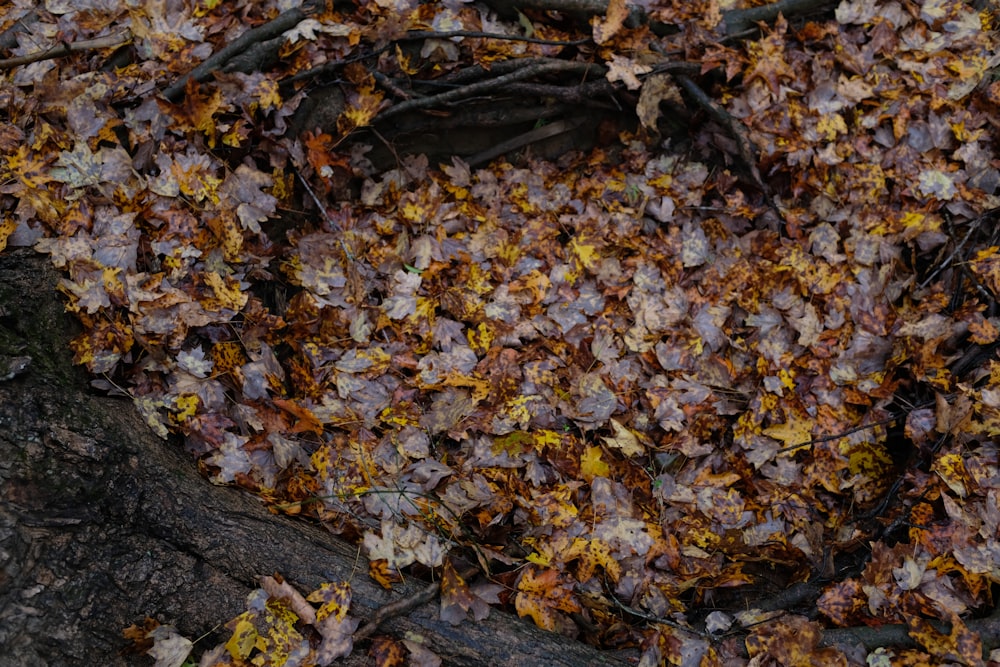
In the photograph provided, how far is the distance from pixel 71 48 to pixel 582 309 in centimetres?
261

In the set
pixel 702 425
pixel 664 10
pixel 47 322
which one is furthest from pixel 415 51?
pixel 702 425

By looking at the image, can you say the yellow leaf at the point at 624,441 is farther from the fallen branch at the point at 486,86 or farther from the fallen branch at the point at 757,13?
the fallen branch at the point at 757,13

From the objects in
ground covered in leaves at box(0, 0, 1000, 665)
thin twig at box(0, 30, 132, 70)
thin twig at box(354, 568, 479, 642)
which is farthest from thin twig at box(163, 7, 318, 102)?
thin twig at box(354, 568, 479, 642)

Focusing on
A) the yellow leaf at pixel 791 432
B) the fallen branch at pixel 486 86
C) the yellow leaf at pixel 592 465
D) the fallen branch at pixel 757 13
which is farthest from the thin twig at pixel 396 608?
the fallen branch at pixel 757 13

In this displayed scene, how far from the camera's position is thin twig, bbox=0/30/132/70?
3045mm

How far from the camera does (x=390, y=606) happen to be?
2.37 metres

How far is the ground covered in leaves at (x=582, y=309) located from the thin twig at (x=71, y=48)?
0.18 ft

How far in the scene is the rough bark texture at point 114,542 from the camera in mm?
2115

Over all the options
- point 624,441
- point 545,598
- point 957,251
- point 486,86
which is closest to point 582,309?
point 624,441

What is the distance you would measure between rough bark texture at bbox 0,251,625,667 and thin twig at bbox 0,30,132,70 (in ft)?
3.63

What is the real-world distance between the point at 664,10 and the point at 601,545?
274 cm

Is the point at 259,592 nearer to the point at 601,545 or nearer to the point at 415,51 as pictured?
the point at 601,545

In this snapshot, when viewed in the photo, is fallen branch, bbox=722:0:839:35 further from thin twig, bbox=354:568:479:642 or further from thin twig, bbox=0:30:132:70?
thin twig, bbox=354:568:479:642

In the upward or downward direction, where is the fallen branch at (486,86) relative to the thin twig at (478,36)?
downward
